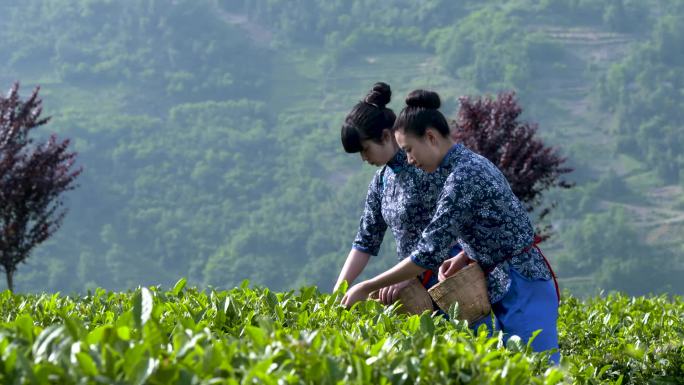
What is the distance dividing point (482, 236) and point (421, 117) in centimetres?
55

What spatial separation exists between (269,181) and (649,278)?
135ft

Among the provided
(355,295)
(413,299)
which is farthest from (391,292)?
(355,295)

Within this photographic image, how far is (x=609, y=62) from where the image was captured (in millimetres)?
128750

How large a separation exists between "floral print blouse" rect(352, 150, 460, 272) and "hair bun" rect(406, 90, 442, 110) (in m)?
0.32

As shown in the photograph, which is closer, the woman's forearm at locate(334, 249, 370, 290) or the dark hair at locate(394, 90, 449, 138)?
the dark hair at locate(394, 90, 449, 138)

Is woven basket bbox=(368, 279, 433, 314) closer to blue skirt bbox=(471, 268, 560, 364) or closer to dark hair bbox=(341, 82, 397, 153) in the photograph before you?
blue skirt bbox=(471, 268, 560, 364)

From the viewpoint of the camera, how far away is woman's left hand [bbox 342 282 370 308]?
4.50m

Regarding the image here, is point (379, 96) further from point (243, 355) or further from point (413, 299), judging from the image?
point (243, 355)

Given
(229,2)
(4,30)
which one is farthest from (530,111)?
(4,30)

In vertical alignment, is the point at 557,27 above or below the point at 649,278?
above

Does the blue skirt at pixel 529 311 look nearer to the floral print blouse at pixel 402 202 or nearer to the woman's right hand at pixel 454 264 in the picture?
the woman's right hand at pixel 454 264

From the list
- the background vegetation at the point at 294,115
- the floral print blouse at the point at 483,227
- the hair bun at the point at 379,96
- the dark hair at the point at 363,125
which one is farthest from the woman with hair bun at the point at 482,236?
the background vegetation at the point at 294,115

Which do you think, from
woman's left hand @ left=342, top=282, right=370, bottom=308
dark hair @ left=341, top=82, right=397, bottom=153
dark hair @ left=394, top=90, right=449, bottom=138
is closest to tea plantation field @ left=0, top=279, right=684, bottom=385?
woman's left hand @ left=342, top=282, right=370, bottom=308

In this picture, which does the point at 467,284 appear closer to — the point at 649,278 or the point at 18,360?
the point at 18,360
